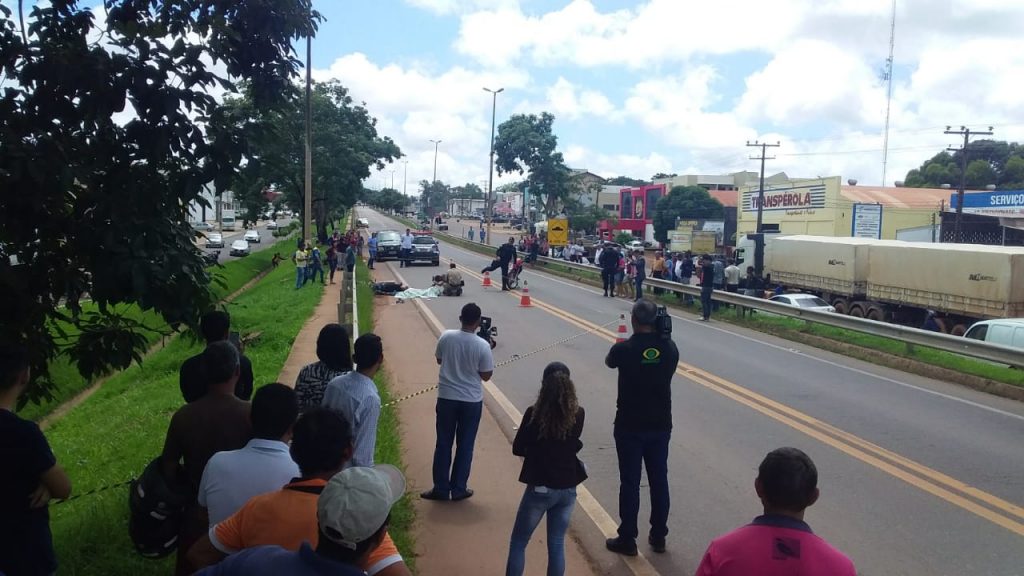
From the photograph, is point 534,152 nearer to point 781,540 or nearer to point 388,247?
point 388,247

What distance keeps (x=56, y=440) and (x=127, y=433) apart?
119 inches

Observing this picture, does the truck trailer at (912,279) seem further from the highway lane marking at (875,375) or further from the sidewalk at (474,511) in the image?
the sidewalk at (474,511)

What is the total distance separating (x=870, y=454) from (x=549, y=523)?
4921mm

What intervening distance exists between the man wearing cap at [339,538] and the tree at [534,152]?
68.0 meters

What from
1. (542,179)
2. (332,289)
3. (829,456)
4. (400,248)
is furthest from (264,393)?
(542,179)

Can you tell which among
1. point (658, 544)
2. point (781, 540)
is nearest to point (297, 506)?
point (781, 540)

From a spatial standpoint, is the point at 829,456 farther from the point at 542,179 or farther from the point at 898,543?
the point at 542,179

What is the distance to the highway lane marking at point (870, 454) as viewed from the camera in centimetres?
687

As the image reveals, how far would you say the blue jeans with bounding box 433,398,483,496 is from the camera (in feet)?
21.8

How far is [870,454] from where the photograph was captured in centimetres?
844

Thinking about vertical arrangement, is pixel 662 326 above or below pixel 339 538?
above

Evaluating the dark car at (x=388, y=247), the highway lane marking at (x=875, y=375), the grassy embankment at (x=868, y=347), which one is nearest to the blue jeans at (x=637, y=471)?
the highway lane marking at (x=875, y=375)

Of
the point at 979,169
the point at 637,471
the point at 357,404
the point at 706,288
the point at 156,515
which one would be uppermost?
the point at 979,169

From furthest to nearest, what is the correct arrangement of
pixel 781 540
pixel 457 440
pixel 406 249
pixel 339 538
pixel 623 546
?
pixel 406 249 → pixel 457 440 → pixel 623 546 → pixel 781 540 → pixel 339 538
